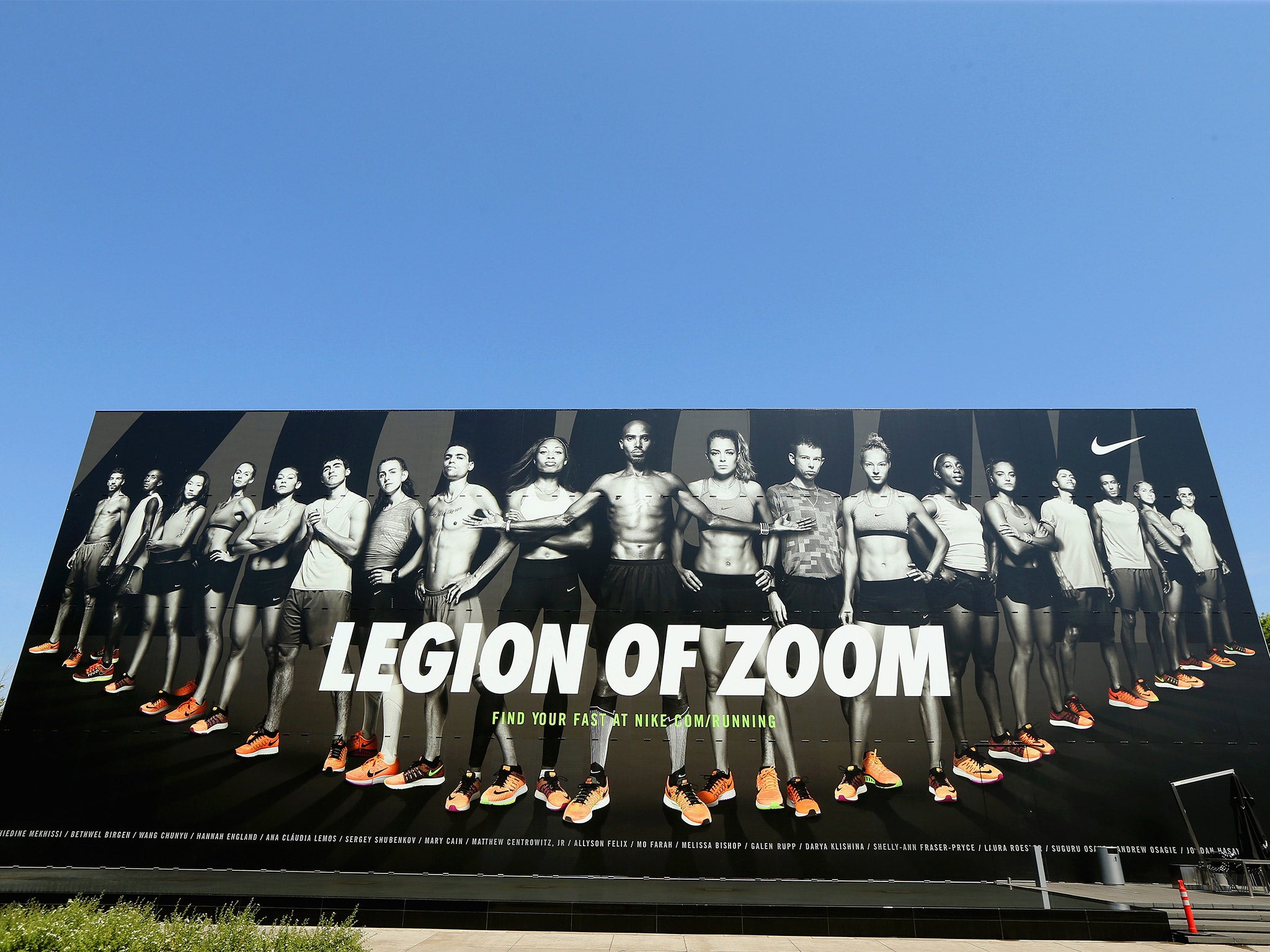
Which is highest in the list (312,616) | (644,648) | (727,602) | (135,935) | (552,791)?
(727,602)

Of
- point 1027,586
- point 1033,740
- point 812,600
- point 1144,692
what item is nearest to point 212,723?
point 812,600

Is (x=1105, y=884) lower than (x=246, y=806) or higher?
lower

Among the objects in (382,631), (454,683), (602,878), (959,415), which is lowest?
(602,878)

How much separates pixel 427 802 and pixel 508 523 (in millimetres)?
5217

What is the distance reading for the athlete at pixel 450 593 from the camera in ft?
41.1

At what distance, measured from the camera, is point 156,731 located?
13234 millimetres

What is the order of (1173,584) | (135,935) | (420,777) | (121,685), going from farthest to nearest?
(121,685)
(1173,584)
(420,777)
(135,935)

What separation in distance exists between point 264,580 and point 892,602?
40.4 ft

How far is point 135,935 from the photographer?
5105 mm

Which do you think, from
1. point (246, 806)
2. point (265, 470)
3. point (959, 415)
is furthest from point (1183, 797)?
point (265, 470)

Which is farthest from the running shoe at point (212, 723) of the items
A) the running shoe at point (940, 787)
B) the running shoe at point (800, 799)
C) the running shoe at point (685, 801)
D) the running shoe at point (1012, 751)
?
the running shoe at point (1012, 751)

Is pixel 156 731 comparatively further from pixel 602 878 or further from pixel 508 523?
pixel 602 878

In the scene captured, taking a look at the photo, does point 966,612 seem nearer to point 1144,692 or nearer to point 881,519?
point 881,519

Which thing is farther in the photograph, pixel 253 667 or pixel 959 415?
pixel 959 415
